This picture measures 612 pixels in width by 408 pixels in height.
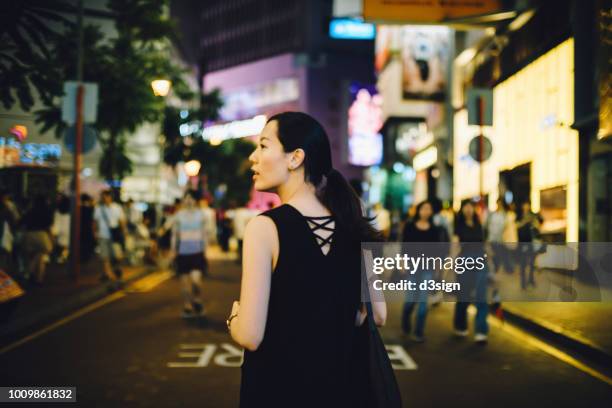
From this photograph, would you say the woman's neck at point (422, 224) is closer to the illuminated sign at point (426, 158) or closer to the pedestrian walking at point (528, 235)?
the pedestrian walking at point (528, 235)

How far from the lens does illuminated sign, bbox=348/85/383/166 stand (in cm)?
5731

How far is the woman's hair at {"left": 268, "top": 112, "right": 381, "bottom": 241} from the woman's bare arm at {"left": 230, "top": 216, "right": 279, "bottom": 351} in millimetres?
258

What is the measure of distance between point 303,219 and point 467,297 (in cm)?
717

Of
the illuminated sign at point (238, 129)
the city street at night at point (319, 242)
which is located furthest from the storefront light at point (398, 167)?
the illuminated sign at point (238, 129)

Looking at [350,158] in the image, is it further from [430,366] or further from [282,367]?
[282,367]

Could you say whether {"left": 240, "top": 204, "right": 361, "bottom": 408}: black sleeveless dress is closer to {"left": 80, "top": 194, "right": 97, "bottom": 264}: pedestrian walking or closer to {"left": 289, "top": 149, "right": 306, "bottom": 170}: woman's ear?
{"left": 289, "top": 149, "right": 306, "bottom": 170}: woman's ear

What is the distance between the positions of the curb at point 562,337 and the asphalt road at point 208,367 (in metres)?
0.27

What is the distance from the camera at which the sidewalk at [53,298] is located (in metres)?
8.13

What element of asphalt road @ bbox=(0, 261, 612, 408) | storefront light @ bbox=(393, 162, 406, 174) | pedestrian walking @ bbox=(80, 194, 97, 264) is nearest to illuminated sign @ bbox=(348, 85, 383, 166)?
storefront light @ bbox=(393, 162, 406, 174)

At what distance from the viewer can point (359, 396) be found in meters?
2.12

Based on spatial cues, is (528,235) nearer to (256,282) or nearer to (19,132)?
(256,282)

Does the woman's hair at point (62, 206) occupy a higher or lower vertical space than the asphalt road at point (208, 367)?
higher

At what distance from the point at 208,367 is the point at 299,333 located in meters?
4.81

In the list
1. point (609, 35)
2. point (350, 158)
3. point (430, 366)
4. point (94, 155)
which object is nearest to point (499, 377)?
point (430, 366)
